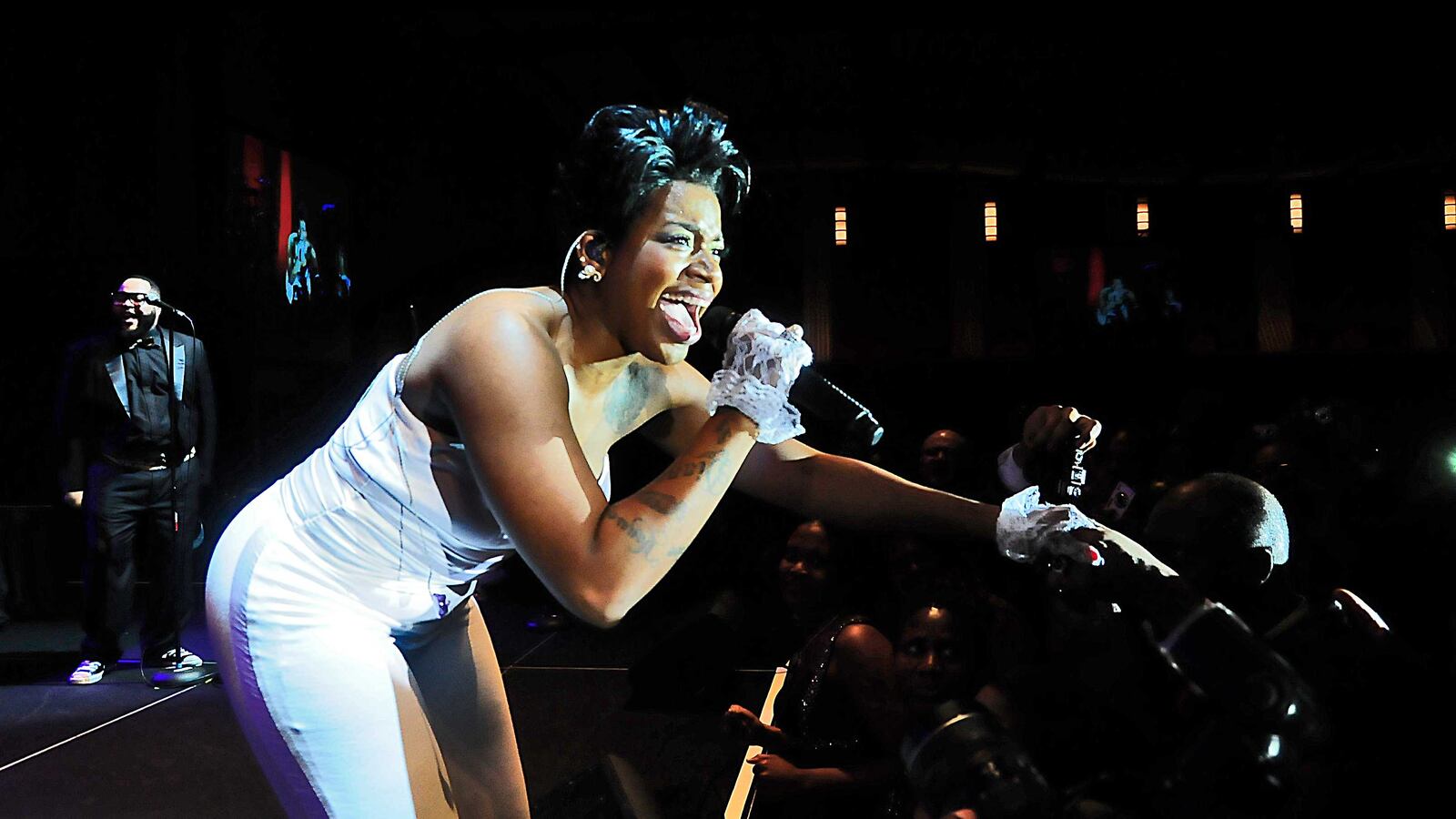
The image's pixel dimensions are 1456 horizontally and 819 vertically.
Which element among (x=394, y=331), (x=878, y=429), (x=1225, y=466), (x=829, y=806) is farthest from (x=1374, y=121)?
(x=878, y=429)

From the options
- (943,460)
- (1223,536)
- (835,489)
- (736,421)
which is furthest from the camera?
(943,460)

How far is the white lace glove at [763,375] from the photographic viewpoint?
143 cm

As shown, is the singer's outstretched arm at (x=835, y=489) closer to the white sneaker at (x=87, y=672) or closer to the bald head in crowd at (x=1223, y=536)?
the bald head in crowd at (x=1223, y=536)

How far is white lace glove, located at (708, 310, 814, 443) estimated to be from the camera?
143cm

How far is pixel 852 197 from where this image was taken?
12.9 metres

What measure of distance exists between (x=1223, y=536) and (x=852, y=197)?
11.3 m

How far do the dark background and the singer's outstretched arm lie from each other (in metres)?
0.37

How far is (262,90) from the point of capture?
22.0ft

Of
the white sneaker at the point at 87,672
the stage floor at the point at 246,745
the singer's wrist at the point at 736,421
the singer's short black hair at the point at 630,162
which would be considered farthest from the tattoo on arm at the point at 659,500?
the white sneaker at the point at 87,672

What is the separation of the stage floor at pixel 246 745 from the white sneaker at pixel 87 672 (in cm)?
4

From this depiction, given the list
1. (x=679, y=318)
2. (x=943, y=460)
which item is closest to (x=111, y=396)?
(x=943, y=460)

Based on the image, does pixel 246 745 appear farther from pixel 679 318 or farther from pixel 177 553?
pixel 679 318

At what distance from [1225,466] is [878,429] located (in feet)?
16.0

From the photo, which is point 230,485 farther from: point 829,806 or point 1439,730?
point 1439,730
